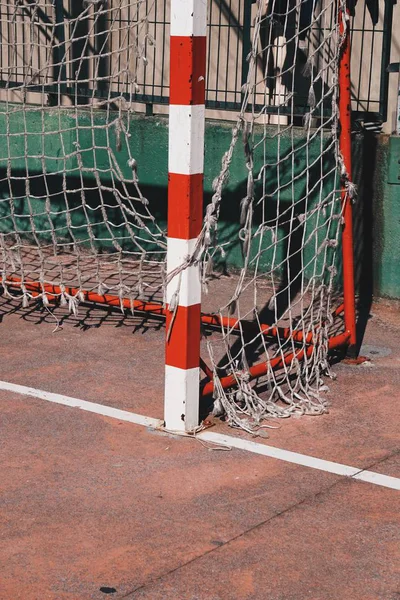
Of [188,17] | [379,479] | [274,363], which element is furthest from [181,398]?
[188,17]

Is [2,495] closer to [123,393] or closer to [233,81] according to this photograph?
[123,393]

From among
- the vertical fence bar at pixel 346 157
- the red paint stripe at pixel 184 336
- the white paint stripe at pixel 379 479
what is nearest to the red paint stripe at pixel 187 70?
the red paint stripe at pixel 184 336

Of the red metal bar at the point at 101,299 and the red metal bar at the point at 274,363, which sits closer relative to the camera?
the red metal bar at the point at 274,363

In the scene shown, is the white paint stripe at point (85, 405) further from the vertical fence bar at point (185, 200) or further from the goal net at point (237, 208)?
the goal net at point (237, 208)

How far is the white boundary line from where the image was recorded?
4.81 metres

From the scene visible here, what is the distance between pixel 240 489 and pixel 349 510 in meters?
0.50

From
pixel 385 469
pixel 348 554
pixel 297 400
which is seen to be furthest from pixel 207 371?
pixel 348 554

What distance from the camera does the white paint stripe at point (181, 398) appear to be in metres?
5.15

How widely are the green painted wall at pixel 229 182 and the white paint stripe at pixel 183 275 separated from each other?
5.28ft

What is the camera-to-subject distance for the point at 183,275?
5.04 meters

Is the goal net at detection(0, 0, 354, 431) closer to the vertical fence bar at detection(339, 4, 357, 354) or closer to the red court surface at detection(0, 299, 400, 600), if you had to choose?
the vertical fence bar at detection(339, 4, 357, 354)

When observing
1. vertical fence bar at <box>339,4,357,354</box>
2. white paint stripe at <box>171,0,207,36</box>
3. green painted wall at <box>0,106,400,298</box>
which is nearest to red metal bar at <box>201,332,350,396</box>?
vertical fence bar at <box>339,4,357,354</box>

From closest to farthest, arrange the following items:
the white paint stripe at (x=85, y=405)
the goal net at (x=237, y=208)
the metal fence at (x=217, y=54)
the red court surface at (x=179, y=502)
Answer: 1. the red court surface at (x=179, y=502)
2. the white paint stripe at (x=85, y=405)
3. the goal net at (x=237, y=208)
4. the metal fence at (x=217, y=54)

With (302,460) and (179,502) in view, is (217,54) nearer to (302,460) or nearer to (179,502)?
(302,460)
